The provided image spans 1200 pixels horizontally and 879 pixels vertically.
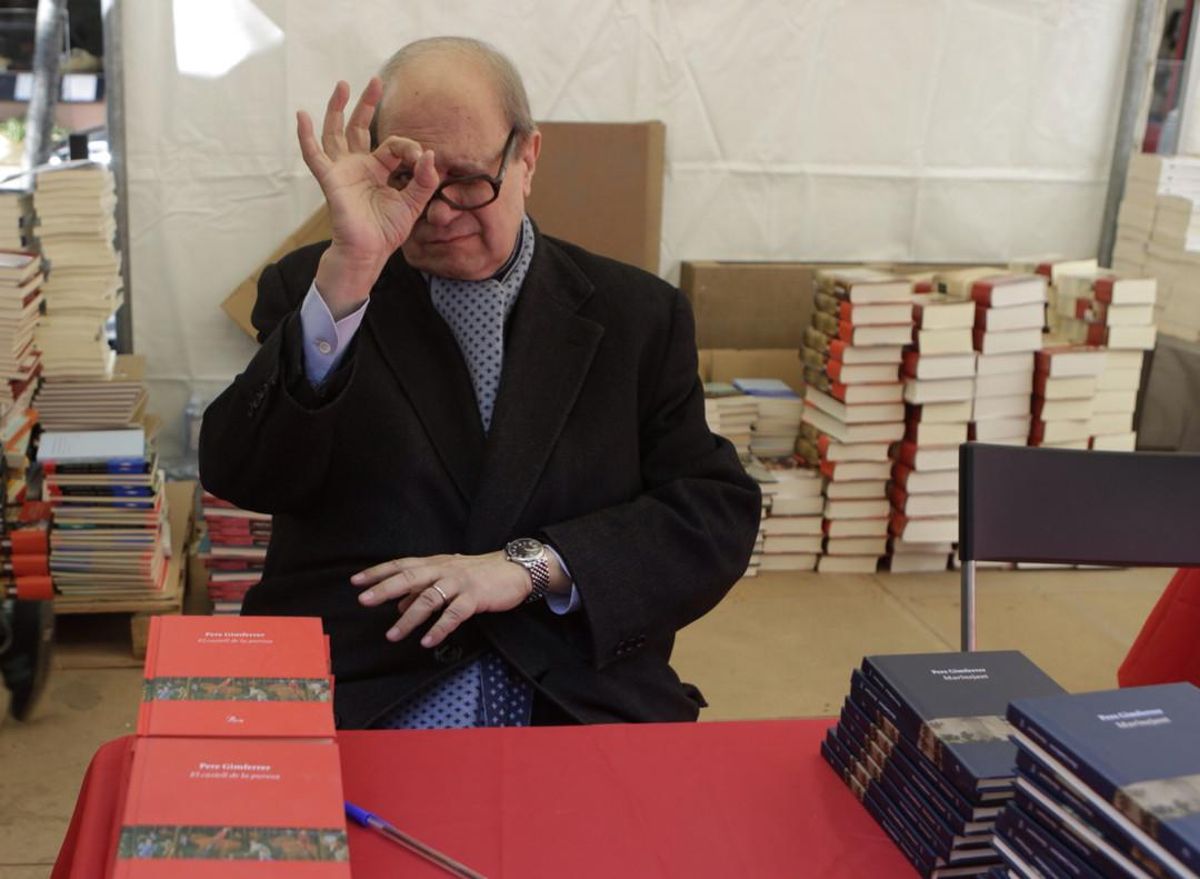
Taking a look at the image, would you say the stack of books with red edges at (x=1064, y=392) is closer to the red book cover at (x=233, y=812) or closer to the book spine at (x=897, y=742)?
the book spine at (x=897, y=742)

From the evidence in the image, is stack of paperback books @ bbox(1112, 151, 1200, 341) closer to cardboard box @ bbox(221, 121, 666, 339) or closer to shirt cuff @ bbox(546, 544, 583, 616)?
cardboard box @ bbox(221, 121, 666, 339)

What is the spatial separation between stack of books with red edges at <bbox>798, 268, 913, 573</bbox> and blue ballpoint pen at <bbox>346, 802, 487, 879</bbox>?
11.7 ft

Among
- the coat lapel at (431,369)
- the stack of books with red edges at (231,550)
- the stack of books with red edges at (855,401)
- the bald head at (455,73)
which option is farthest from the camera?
the stack of books with red edges at (855,401)

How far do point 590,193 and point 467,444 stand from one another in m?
2.89

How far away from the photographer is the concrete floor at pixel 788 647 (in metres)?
3.15

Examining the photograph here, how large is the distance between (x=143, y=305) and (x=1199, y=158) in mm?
4502

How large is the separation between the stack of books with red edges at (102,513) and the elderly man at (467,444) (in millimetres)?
1773

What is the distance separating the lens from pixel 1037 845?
110cm

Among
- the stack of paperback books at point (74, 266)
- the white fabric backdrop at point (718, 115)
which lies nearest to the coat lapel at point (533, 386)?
the stack of paperback books at point (74, 266)

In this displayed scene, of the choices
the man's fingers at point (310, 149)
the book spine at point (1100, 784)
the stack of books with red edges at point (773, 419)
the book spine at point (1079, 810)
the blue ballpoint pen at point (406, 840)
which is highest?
the man's fingers at point (310, 149)

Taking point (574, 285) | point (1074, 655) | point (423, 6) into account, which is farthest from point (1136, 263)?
point (574, 285)

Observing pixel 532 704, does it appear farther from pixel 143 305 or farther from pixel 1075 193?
pixel 1075 193

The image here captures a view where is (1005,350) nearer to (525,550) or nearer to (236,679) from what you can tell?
(525,550)

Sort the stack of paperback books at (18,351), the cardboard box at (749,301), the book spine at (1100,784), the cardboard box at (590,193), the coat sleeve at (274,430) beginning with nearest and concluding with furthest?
the book spine at (1100,784) → the coat sleeve at (274,430) → the stack of paperback books at (18,351) → the cardboard box at (590,193) → the cardboard box at (749,301)
